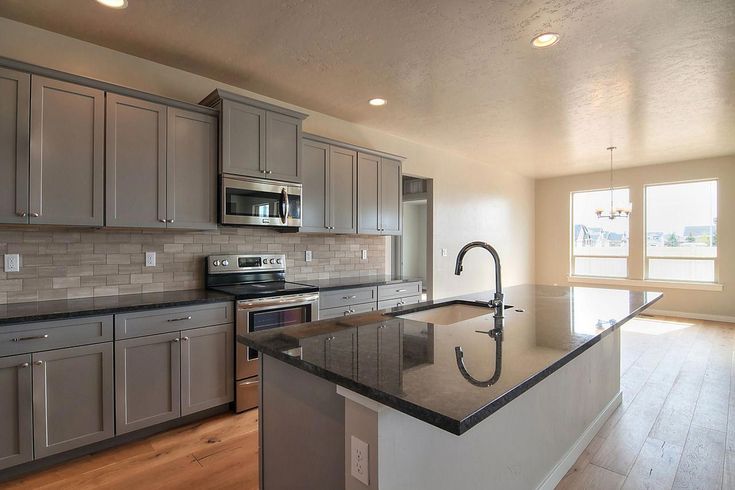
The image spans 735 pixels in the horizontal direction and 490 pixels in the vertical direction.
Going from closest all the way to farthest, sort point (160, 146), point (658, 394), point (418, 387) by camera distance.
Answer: point (418, 387) < point (160, 146) < point (658, 394)

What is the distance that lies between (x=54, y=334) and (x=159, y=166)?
1175 mm

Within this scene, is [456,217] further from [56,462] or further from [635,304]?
[56,462]

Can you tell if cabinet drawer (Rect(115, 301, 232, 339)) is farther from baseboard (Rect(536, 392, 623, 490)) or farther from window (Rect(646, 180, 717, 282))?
window (Rect(646, 180, 717, 282))

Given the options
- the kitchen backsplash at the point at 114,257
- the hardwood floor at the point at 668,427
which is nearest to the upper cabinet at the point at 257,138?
the kitchen backsplash at the point at 114,257

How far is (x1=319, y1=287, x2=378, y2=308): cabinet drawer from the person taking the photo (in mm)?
3278

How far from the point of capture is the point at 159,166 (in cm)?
257

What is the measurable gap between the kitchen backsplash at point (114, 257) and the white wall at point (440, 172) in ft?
3.59

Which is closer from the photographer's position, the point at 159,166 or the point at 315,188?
→ the point at 159,166

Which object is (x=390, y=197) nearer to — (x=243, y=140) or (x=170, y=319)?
(x=243, y=140)

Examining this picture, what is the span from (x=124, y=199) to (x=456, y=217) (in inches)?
171

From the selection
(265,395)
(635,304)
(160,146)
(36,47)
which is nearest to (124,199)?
(160,146)

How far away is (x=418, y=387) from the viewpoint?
913 mm

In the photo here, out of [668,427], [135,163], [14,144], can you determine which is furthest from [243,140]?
[668,427]

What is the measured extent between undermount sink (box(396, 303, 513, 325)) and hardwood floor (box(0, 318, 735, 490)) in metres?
0.97
